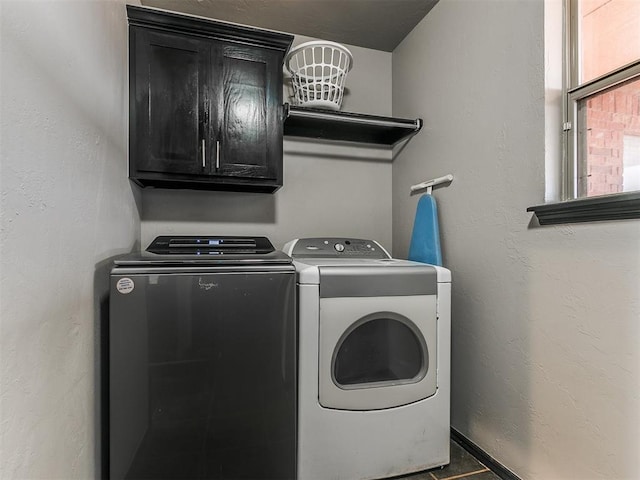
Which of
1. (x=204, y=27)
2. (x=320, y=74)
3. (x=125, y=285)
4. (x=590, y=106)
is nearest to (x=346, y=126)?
(x=320, y=74)

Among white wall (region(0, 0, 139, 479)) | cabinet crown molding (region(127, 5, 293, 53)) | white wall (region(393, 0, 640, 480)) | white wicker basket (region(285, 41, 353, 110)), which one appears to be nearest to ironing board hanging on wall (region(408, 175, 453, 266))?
white wall (region(393, 0, 640, 480))

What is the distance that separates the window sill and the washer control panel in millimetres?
873

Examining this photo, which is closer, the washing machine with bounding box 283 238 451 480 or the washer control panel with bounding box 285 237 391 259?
the washing machine with bounding box 283 238 451 480

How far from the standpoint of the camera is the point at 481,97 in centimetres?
162

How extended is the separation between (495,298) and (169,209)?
182 cm

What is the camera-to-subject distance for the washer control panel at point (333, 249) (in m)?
1.91

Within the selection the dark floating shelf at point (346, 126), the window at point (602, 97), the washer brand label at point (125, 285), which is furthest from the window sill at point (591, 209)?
the washer brand label at point (125, 285)

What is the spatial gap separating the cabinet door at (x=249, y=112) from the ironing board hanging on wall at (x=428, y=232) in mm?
807

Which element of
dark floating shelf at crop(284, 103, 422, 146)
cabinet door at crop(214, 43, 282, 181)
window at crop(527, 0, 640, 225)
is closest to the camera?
window at crop(527, 0, 640, 225)

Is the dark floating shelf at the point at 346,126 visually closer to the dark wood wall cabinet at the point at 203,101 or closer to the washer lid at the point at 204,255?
the dark wood wall cabinet at the point at 203,101

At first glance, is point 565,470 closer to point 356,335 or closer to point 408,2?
point 356,335

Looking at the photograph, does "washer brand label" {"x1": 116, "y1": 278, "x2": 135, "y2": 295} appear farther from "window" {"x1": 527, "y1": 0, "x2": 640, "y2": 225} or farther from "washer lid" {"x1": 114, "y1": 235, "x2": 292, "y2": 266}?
"window" {"x1": 527, "y1": 0, "x2": 640, "y2": 225}

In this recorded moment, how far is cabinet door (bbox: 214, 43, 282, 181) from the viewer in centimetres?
182

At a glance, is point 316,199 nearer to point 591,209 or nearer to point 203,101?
point 203,101
